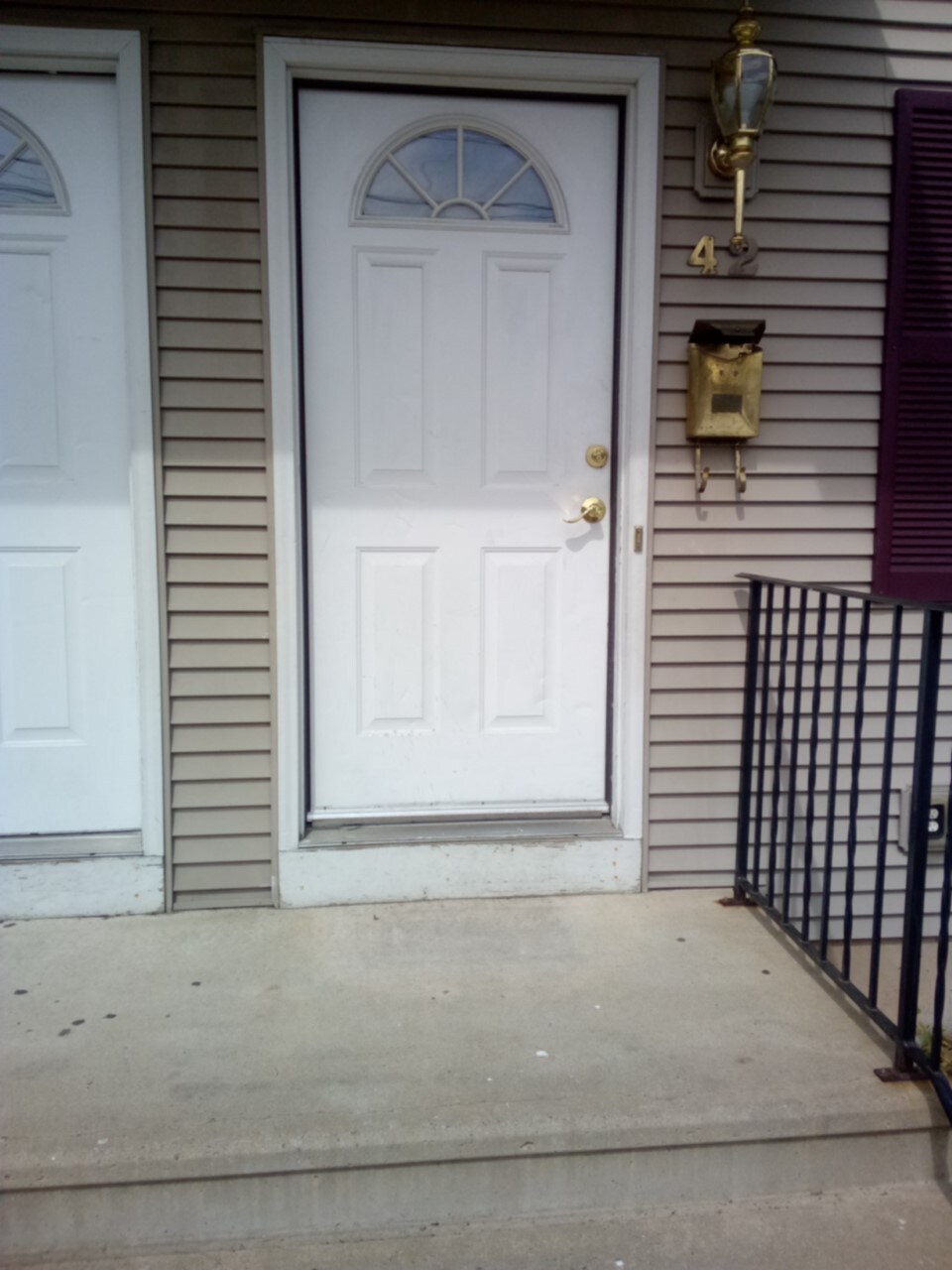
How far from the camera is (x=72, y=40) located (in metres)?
2.21

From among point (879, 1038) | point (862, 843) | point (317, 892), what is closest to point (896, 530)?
point (862, 843)

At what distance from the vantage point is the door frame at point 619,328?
2270 mm

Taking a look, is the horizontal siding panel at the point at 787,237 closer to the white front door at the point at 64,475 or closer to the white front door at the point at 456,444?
the white front door at the point at 456,444

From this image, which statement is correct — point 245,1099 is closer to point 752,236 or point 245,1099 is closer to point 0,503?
point 0,503

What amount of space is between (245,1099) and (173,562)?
50.2 inches

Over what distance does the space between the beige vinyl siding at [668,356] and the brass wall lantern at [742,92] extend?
0.33ft

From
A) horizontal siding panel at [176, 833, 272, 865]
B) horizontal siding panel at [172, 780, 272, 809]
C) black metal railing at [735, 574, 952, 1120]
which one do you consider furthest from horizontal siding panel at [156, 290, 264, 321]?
black metal railing at [735, 574, 952, 1120]

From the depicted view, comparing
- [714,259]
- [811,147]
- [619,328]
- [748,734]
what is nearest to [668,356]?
[619,328]

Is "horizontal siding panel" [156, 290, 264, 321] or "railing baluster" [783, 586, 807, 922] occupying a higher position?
"horizontal siding panel" [156, 290, 264, 321]

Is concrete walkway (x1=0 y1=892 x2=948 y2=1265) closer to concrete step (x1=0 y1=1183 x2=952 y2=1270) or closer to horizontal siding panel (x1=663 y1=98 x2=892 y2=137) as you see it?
concrete step (x1=0 y1=1183 x2=952 y2=1270)

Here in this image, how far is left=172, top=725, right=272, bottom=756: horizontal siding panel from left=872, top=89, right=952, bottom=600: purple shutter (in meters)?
1.71

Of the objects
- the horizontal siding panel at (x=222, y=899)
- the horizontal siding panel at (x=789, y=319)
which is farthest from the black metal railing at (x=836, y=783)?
the horizontal siding panel at (x=222, y=899)

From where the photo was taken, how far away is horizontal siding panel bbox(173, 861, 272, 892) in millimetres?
2404

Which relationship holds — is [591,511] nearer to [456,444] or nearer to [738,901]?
[456,444]
